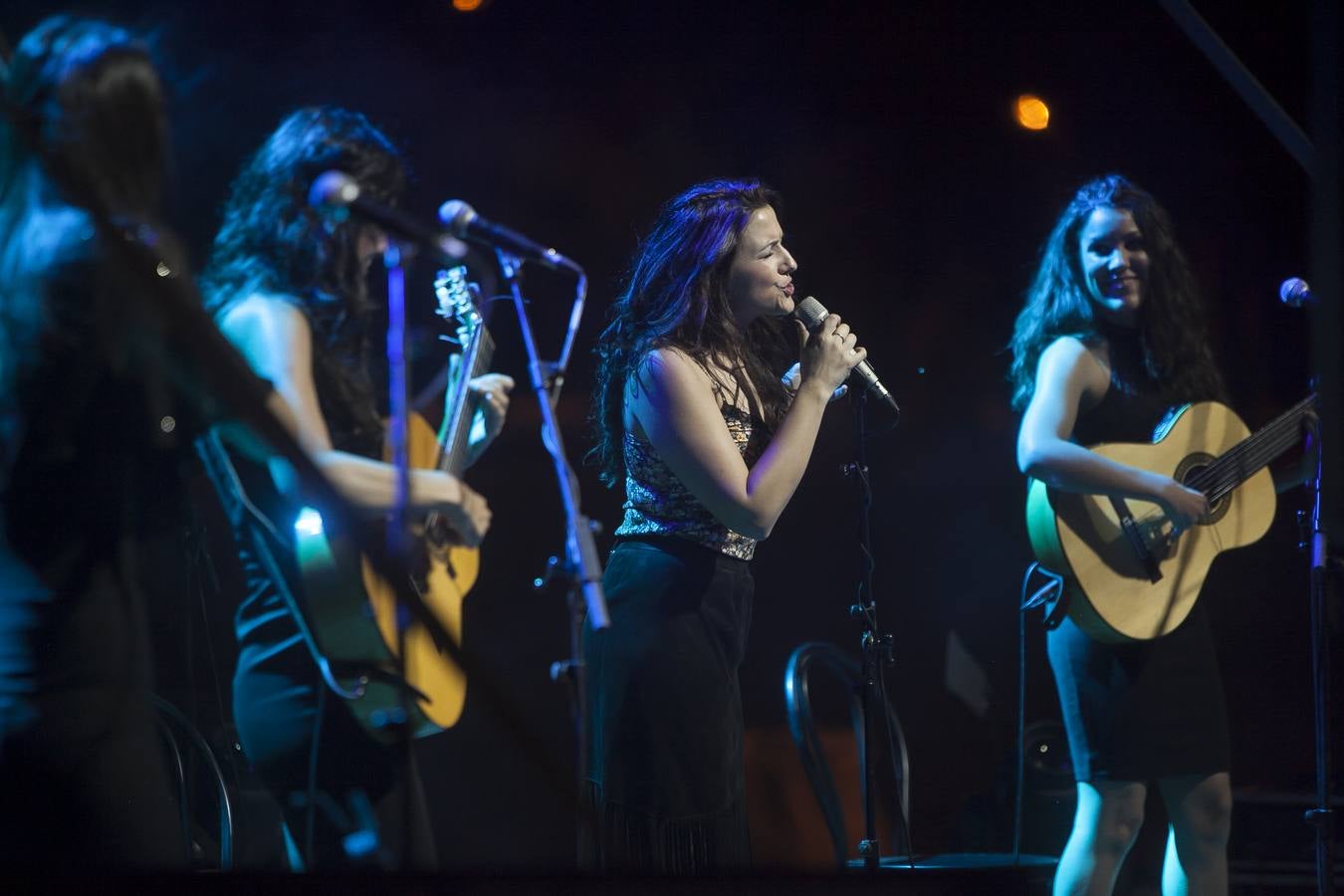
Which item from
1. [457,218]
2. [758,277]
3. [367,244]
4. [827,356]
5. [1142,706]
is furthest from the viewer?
[1142,706]

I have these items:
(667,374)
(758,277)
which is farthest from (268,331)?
(758,277)

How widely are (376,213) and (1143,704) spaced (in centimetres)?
179

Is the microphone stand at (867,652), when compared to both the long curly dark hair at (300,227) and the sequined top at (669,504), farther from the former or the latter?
the long curly dark hair at (300,227)

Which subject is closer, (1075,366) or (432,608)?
(432,608)

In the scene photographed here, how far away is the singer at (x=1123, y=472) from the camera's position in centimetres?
264

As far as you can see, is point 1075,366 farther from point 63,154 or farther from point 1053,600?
point 63,154

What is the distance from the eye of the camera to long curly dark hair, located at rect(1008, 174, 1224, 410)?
9.90ft

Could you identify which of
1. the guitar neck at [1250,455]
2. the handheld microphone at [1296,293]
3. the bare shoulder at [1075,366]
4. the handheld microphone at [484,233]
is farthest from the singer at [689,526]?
the handheld microphone at [1296,293]

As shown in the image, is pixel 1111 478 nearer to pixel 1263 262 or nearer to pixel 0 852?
pixel 1263 262

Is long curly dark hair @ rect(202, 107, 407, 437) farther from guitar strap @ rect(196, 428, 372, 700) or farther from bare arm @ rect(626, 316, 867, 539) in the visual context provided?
bare arm @ rect(626, 316, 867, 539)

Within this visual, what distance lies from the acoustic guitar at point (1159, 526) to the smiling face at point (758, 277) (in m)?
0.75

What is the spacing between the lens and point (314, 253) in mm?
2107

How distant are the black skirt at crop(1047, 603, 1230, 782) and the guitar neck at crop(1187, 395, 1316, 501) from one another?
0.39 metres

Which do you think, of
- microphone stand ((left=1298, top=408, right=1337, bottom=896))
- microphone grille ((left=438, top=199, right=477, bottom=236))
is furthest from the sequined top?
microphone stand ((left=1298, top=408, right=1337, bottom=896))
